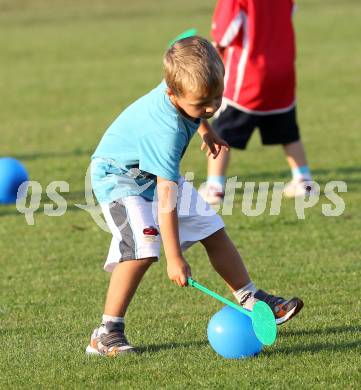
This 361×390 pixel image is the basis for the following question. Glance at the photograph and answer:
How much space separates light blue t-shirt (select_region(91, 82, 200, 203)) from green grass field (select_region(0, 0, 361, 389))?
829 mm

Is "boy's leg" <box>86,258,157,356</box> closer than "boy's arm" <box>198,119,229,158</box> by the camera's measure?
Yes

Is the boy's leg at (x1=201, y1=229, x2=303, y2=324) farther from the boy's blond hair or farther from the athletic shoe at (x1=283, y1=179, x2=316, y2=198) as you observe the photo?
the athletic shoe at (x1=283, y1=179, x2=316, y2=198)

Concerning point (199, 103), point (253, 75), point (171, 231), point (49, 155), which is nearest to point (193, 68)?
point (199, 103)

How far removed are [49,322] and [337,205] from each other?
369 cm

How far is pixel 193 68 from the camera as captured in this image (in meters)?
4.69

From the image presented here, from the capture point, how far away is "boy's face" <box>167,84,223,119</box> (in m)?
4.75

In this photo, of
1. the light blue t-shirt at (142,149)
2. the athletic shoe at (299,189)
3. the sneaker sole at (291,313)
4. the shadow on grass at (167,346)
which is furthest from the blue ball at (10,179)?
the sneaker sole at (291,313)

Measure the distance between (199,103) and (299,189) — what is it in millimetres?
4623

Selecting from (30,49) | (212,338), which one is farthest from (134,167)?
(30,49)

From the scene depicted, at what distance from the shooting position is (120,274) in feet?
17.0

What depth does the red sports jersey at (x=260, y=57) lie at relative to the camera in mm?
9148

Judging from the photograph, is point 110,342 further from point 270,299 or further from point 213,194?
point 213,194

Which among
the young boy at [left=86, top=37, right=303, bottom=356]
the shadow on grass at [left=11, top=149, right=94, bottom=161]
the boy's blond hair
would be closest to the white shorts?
the young boy at [left=86, top=37, right=303, bottom=356]

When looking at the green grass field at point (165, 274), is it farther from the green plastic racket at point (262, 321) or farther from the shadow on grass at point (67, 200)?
the green plastic racket at point (262, 321)
